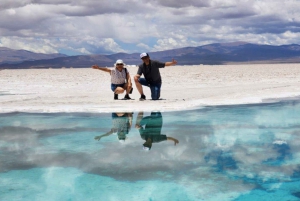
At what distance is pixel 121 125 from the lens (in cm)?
808

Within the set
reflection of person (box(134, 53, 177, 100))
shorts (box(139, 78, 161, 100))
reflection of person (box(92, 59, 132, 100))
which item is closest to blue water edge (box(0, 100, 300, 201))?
reflection of person (box(134, 53, 177, 100))

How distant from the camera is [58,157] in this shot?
580 centimetres

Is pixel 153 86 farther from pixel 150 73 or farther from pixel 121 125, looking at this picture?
pixel 121 125

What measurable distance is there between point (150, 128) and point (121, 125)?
0.66 meters

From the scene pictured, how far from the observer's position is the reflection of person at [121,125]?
280 inches

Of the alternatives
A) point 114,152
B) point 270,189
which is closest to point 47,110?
point 114,152

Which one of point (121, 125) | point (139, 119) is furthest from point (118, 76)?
point (121, 125)

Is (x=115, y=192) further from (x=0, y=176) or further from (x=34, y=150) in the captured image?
(x=34, y=150)

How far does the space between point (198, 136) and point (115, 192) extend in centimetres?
283

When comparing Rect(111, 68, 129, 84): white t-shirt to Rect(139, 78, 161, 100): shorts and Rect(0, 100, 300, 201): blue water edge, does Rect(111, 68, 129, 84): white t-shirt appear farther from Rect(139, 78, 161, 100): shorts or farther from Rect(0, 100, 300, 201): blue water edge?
Rect(0, 100, 300, 201): blue water edge

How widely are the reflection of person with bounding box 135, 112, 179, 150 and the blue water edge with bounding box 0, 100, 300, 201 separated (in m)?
0.02

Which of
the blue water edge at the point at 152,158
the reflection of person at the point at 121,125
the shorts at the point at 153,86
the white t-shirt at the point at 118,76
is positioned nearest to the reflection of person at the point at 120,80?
the white t-shirt at the point at 118,76

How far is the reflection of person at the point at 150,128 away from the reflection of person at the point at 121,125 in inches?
7.8

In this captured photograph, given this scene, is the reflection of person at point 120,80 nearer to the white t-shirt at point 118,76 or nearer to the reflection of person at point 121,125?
the white t-shirt at point 118,76
